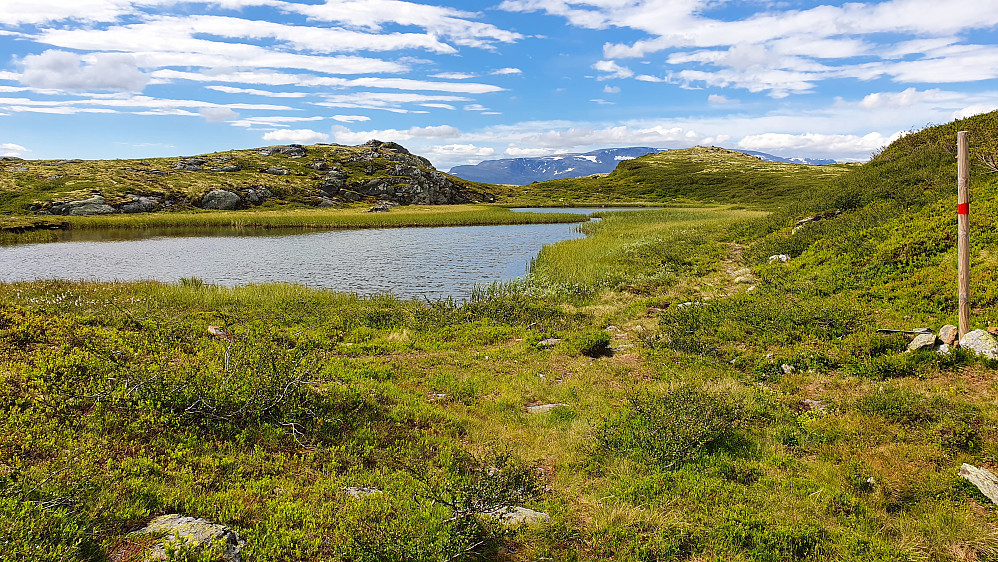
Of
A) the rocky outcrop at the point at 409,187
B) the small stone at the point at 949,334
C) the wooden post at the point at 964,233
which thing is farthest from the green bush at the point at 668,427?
the rocky outcrop at the point at 409,187

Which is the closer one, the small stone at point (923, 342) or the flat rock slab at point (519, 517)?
the flat rock slab at point (519, 517)

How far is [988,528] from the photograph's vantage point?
234 inches

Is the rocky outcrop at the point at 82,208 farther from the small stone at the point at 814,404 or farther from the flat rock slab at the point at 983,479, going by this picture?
the flat rock slab at the point at 983,479

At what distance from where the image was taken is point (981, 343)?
10711 millimetres

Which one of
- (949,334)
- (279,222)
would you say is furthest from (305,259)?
(279,222)

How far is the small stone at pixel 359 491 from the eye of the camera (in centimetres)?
664

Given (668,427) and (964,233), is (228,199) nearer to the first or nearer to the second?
(668,427)

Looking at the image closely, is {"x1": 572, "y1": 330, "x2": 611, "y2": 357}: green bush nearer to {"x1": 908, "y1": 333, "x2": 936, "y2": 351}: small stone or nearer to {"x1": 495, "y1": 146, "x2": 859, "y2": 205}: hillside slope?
{"x1": 908, "y1": 333, "x2": 936, "y2": 351}: small stone

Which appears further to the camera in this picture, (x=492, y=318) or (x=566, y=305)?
(x=566, y=305)

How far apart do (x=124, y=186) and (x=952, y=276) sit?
425 feet

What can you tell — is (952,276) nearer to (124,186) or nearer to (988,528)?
(988,528)

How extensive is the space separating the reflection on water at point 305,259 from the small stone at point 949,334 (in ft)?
59.9

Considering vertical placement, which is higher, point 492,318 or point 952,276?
point 952,276

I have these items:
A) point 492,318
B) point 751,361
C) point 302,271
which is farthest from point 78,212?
point 751,361
